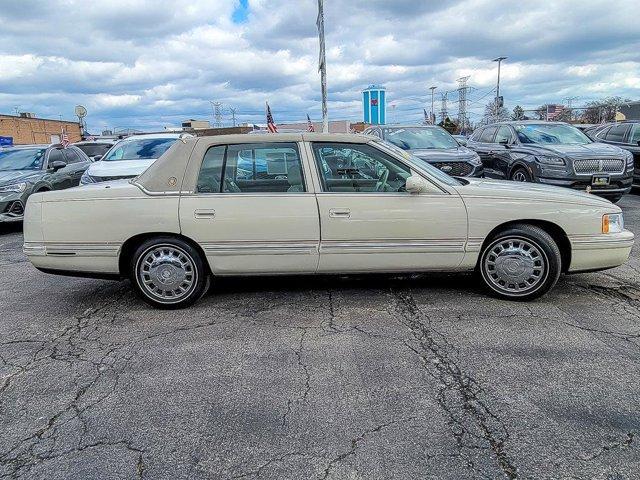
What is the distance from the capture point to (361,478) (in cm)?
238

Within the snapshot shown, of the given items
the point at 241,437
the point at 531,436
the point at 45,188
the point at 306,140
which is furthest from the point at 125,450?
the point at 45,188

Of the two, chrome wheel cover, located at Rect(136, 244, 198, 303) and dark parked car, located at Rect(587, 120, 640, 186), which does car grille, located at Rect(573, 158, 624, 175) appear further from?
chrome wheel cover, located at Rect(136, 244, 198, 303)

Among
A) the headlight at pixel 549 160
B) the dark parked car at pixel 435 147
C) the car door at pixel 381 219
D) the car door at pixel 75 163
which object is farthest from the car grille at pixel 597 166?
the car door at pixel 75 163

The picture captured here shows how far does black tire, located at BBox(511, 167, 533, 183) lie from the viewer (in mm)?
9784

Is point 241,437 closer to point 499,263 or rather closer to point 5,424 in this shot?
point 5,424

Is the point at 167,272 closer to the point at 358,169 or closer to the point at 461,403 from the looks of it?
the point at 358,169

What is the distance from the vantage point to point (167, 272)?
4.64 metres

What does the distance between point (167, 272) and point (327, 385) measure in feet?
6.87

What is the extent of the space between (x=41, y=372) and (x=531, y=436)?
3.19m

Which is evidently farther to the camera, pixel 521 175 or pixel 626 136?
pixel 626 136

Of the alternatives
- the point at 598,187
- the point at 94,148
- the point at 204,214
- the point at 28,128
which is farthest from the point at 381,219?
the point at 28,128

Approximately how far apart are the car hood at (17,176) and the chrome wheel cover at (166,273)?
646 centimetres

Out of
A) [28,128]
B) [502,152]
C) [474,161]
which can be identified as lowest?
[474,161]

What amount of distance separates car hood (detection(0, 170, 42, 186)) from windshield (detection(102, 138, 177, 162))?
1347mm
